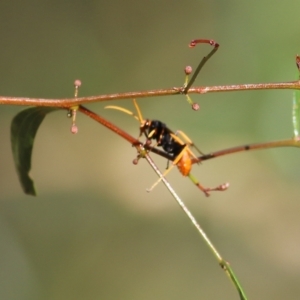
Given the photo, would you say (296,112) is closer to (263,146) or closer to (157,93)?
(263,146)

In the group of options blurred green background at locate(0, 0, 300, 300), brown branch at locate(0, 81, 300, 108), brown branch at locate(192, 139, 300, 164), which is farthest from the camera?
blurred green background at locate(0, 0, 300, 300)

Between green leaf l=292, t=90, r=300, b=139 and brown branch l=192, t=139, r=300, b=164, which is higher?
green leaf l=292, t=90, r=300, b=139

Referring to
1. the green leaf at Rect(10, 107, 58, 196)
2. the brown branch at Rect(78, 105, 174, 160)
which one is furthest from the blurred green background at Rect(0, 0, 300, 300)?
the brown branch at Rect(78, 105, 174, 160)

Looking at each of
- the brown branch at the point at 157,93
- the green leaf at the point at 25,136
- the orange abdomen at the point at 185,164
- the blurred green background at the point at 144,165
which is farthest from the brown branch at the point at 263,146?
the blurred green background at the point at 144,165

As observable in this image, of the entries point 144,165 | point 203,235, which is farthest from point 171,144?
point 144,165

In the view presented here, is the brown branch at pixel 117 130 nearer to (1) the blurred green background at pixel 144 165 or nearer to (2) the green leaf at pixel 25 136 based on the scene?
(2) the green leaf at pixel 25 136

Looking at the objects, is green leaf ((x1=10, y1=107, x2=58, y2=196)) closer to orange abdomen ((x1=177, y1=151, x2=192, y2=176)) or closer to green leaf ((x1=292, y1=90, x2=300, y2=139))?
orange abdomen ((x1=177, y1=151, x2=192, y2=176))
